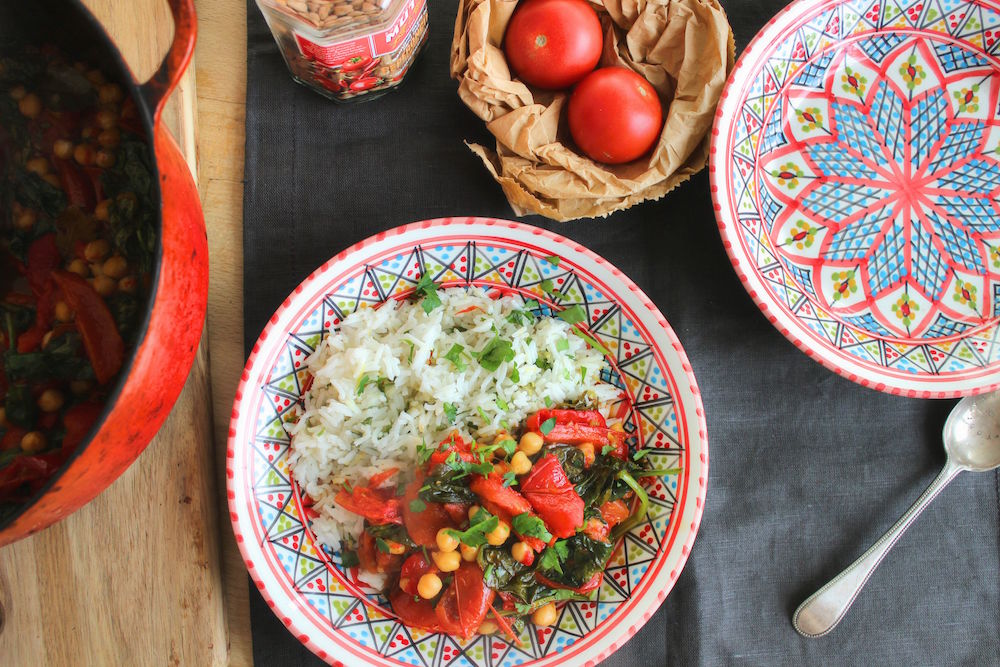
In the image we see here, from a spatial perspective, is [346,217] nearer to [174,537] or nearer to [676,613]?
[174,537]

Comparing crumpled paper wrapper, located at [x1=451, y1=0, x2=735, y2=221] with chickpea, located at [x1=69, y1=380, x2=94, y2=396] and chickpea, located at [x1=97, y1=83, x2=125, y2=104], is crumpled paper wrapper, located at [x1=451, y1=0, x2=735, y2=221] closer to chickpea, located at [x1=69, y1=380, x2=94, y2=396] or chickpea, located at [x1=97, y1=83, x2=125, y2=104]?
chickpea, located at [x1=97, y1=83, x2=125, y2=104]

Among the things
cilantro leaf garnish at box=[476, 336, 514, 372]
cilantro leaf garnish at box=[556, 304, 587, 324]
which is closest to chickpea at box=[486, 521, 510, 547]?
cilantro leaf garnish at box=[476, 336, 514, 372]

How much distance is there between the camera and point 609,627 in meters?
1.63

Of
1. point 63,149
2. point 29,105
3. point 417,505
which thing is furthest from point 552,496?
point 29,105

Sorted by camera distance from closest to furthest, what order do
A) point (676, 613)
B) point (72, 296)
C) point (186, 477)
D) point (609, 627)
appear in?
point (72, 296) → point (609, 627) → point (186, 477) → point (676, 613)

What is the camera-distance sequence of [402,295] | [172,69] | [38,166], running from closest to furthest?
[172,69], [38,166], [402,295]

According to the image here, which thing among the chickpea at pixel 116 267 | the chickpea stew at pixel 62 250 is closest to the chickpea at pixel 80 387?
the chickpea stew at pixel 62 250

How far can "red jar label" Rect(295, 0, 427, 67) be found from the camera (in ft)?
5.45

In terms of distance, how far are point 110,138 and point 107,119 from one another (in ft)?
0.13

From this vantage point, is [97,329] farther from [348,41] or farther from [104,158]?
[348,41]

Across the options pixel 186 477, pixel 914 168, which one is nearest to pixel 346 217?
pixel 186 477

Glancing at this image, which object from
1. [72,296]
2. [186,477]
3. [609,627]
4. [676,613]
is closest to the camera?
[72,296]

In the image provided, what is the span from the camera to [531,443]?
64.1 inches

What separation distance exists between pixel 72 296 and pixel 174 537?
0.62 metres
